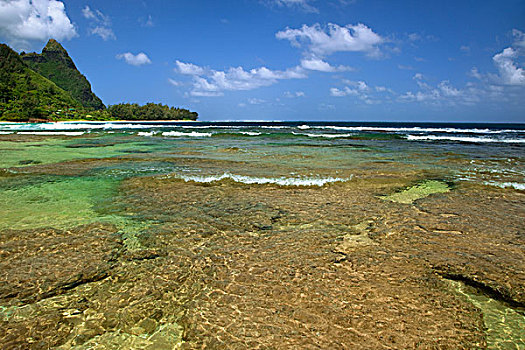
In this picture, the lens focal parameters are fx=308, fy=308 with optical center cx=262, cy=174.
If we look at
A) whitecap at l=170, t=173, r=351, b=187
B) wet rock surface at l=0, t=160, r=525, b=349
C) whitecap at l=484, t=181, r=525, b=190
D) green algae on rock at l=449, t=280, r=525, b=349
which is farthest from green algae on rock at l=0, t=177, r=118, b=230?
whitecap at l=484, t=181, r=525, b=190

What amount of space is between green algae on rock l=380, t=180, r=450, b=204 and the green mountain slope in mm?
119424

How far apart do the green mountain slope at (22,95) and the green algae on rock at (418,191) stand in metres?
119

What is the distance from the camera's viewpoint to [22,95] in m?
125

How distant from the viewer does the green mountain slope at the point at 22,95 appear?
103 meters

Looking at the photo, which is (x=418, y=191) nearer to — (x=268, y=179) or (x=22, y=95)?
(x=268, y=179)

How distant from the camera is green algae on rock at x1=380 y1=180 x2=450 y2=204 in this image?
9.42 m

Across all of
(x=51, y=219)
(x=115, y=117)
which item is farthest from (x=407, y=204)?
(x=115, y=117)

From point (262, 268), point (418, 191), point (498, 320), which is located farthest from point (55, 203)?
point (418, 191)

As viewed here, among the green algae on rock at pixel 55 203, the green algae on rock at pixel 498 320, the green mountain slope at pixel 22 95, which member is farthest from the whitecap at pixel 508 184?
the green mountain slope at pixel 22 95

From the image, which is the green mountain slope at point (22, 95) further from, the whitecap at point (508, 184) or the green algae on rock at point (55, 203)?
the whitecap at point (508, 184)

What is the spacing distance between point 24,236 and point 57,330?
11.3 ft

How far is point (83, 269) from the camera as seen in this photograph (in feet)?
16.0

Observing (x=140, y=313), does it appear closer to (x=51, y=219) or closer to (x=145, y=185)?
(x=51, y=219)

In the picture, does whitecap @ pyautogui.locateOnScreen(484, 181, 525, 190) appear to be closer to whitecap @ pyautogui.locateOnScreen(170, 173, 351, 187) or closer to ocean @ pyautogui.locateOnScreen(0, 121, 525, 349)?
ocean @ pyautogui.locateOnScreen(0, 121, 525, 349)
